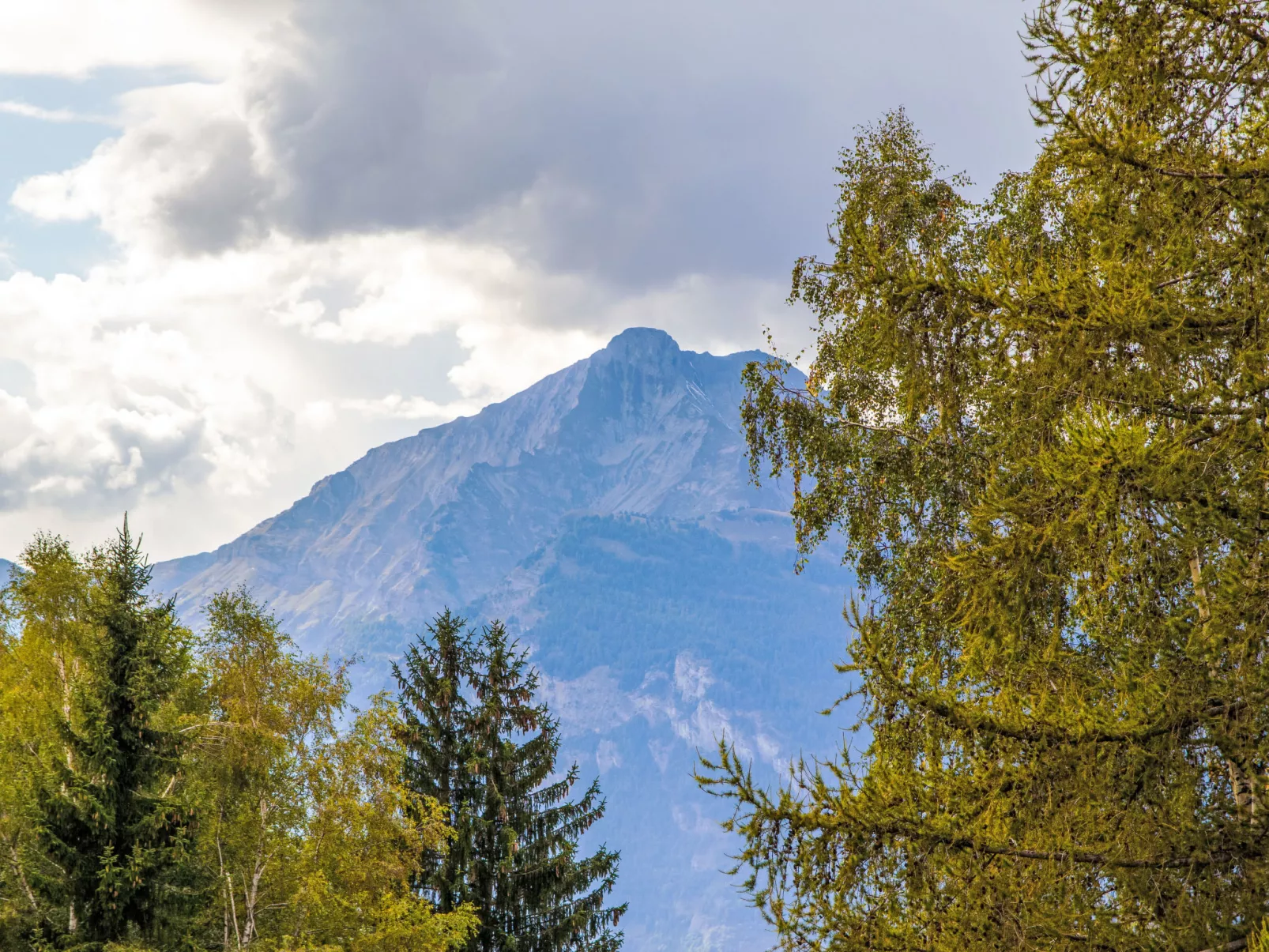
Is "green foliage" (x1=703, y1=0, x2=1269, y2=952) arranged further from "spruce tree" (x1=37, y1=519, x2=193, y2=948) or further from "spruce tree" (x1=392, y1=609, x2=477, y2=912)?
"spruce tree" (x1=392, y1=609, x2=477, y2=912)

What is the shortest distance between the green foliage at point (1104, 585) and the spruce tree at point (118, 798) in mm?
11219

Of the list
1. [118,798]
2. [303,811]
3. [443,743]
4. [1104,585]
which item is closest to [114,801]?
[118,798]

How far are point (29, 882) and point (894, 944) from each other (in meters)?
12.9

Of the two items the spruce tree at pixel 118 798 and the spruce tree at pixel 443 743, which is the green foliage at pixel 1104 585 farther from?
the spruce tree at pixel 443 743

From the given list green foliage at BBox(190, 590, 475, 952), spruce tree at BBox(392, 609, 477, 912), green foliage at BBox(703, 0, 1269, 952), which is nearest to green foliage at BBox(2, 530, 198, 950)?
green foliage at BBox(190, 590, 475, 952)

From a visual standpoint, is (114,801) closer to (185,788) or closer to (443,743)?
(185,788)

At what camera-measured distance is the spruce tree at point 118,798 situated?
13159 millimetres

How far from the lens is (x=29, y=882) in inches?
524

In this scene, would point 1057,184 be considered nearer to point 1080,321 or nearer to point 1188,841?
point 1080,321

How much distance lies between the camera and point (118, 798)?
44.6 feet

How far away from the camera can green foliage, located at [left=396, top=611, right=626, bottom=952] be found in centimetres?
2234

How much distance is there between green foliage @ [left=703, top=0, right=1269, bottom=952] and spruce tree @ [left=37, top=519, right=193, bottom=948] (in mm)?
11219

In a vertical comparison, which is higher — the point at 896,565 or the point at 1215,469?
Result: the point at 896,565

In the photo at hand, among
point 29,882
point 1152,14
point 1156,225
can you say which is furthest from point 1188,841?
point 29,882
